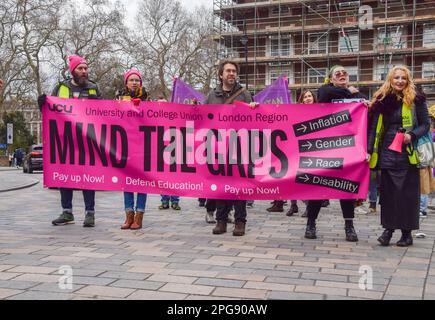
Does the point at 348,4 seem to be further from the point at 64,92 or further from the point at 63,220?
the point at 63,220

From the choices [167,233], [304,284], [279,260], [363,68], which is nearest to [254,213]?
[167,233]

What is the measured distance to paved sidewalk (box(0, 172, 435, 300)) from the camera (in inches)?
151

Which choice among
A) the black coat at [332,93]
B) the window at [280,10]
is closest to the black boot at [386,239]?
the black coat at [332,93]

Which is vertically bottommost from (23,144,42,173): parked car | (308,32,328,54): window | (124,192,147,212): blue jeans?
(23,144,42,173): parked car

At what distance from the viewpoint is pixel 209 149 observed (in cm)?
657

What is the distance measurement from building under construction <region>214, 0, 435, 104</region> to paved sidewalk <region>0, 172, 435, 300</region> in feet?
122

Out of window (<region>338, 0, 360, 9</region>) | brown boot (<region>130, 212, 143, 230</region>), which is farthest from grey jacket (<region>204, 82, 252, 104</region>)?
window (<region>338, 0, 360, 9</region>)

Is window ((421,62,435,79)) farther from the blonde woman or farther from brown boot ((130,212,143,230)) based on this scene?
brown boot ((130,212,143,230))

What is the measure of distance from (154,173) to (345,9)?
4150 centimetres

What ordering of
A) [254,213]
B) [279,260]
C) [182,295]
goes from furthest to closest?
[254,213]
[279,260]
[182,295]

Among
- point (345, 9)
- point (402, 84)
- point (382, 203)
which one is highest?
point (345, 9)

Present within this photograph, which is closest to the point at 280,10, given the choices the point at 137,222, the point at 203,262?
the point at 137,222

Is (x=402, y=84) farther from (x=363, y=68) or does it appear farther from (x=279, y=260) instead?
(x=363, y=68)

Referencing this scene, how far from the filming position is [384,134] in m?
5.97
